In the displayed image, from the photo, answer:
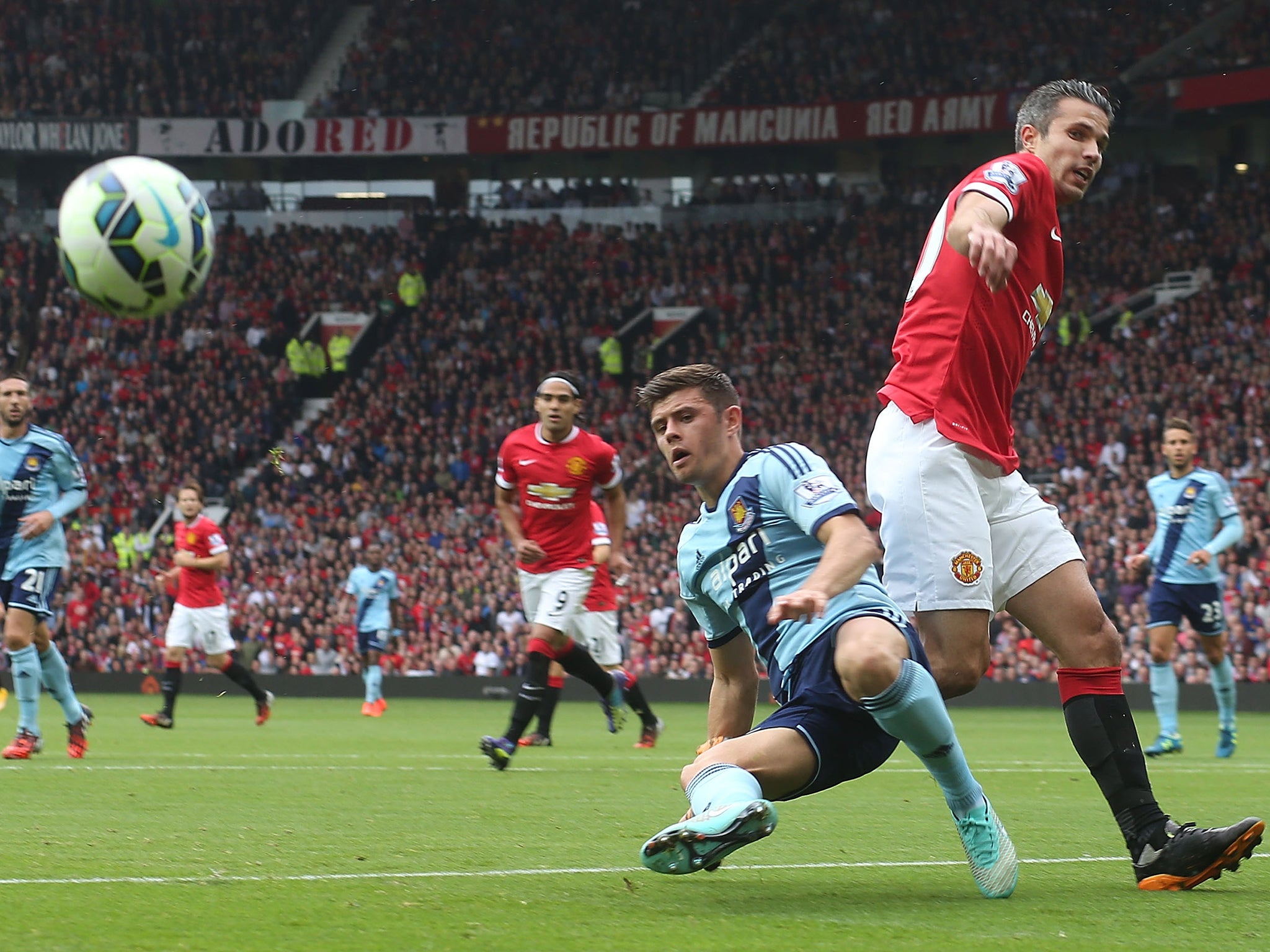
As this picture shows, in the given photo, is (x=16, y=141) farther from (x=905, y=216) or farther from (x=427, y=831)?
(x=427, y=831)

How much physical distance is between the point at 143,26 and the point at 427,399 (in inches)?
450

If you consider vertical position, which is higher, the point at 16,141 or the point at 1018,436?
the point at 16,141

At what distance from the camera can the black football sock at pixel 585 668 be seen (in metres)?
10.6

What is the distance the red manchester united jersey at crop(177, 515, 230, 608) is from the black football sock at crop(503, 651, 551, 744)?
5716 millimetres

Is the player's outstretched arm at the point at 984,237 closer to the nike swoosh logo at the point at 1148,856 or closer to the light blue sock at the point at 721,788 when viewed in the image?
the light blue sock at the point at 721,788

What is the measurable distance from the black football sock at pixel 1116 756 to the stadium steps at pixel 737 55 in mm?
28271

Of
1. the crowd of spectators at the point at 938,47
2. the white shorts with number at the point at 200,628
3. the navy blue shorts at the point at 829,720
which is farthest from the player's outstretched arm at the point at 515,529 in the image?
the crowd of spectators at the point at 938,47

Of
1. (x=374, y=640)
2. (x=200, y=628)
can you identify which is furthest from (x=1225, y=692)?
(x=374, y=640)

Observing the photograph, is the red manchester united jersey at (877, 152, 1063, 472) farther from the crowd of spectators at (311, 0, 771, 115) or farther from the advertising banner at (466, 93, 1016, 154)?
the crowd of spectators at (311, 0, 771, 115)

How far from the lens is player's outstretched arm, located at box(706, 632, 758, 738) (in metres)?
4.75

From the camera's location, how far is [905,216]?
30375mm

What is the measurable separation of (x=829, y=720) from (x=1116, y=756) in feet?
3.23

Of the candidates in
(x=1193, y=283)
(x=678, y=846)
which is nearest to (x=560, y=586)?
(x=678, y=846)

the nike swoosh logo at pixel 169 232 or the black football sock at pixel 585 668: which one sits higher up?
the nike swoosh logo at pixel 169 232
